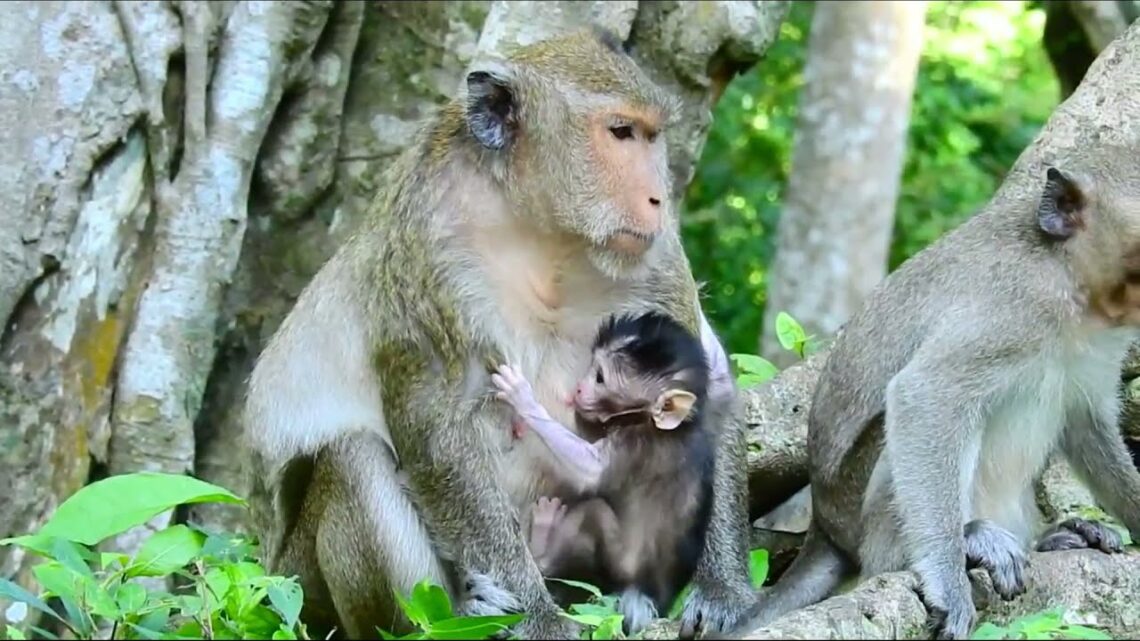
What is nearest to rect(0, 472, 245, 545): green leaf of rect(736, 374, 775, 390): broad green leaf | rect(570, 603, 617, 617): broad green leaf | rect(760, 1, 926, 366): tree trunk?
rect(570, 603, 617, 617): broad green leaf

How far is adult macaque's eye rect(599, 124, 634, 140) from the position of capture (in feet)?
17.1

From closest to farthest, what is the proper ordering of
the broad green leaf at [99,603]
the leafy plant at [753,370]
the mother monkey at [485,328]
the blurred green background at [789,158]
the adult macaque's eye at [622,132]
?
the broad green leaf at [99,603]
the mother monkey at [485,328]
the adult macaque's eye at [622,132]
the leafy plant at [753,370]
the blurred green background at [789,158]

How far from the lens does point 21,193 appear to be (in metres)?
7.28

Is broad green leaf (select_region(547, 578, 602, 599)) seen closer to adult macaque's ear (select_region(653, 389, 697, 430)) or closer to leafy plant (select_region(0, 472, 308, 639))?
adult macaque's ear (select_region(653, 389, 697, 430))

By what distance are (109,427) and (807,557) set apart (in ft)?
11.5

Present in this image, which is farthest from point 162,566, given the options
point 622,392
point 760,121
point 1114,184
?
point 760,121

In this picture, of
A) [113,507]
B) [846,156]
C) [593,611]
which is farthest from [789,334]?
[846,156]

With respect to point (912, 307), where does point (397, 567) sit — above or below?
below

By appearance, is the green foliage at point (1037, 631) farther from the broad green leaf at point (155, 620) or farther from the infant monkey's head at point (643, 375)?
the broad green leaf at point (155, 620)

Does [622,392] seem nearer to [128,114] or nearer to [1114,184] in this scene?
[1114,184]

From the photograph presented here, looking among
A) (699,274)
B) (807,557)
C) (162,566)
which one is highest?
(162,566)

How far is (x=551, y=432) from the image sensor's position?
5168 millimetres

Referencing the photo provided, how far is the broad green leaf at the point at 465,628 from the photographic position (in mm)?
3961

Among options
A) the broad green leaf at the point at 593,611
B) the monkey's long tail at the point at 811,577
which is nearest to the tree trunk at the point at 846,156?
the monkey's long tail at the point at 811,577
